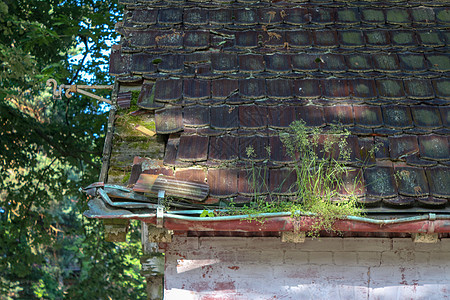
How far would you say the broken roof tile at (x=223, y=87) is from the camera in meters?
4.47

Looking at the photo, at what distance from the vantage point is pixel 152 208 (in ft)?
12.0

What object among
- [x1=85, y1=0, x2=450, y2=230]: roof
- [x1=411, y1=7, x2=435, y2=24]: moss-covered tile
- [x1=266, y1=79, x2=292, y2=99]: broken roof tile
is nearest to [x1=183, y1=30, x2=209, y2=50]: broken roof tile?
[x1=85, y1=0, x2=450, y2=230]: roof

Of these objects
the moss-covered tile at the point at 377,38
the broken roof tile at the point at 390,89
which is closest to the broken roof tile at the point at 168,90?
the broken roof tile at the point at 390,89

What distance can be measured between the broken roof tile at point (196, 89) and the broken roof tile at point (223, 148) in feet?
1.56

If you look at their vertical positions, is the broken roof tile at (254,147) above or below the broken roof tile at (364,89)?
below

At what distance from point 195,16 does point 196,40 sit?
1.23 feet

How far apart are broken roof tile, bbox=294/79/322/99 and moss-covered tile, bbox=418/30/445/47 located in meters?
1.18

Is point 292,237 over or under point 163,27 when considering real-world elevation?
under

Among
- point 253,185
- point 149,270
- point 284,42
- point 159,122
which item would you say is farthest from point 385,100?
point 149,270

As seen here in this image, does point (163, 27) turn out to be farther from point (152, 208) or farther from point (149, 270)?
point (149, 270)

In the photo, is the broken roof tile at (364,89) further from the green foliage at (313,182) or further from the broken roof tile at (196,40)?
the broken roof tile at (196,40)

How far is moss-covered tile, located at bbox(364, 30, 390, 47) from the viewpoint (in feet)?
16.1

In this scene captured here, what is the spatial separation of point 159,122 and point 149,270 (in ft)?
11.3

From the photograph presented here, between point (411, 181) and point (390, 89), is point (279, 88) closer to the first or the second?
point (390, 89)
